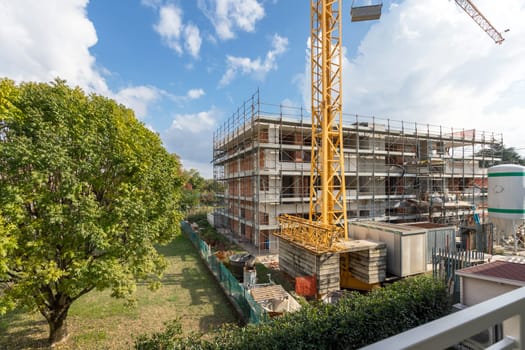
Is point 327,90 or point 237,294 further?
point 327,90

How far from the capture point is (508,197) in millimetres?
16469

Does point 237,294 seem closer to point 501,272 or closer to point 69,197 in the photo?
point 69,197

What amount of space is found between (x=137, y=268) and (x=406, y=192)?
23266mm

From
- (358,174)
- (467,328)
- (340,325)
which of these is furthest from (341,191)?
(467,328)

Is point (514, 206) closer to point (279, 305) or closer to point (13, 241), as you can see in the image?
point (279, 305)

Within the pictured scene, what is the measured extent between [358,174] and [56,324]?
19.1 meters

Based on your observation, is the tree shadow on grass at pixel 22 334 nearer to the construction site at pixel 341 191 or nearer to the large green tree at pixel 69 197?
the large green tree at pixel 69 197

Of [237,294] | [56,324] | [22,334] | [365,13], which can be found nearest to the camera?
[56,324]

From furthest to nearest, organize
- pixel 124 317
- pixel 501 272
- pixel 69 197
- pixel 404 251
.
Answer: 1. pixel 404 251
2. pixel 124 317
3. pixel 501 272
4. pixel 69 197

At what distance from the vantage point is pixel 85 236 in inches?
250

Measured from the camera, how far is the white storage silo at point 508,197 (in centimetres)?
1623

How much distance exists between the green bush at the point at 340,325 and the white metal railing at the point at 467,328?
4.65 meters

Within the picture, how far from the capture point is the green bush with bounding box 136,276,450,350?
5133 millimetres

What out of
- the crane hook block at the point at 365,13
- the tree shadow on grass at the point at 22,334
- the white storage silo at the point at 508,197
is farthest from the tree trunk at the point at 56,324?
the white storage silo at the point at 508,197
